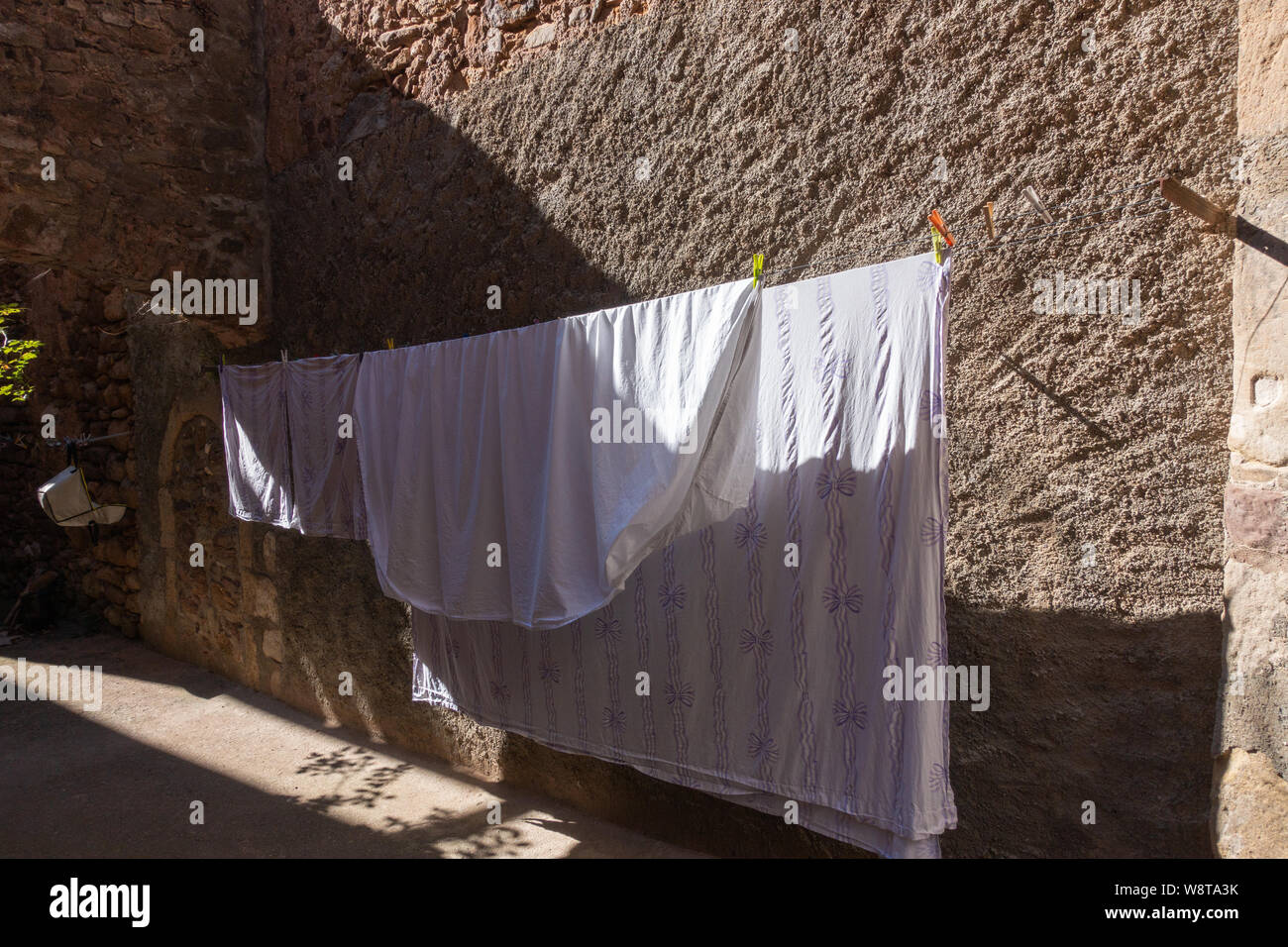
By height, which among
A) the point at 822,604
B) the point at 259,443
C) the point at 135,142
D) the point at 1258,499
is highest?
the point at 135,142

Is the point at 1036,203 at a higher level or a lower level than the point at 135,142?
lower

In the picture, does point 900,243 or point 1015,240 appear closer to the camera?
point 1015,240

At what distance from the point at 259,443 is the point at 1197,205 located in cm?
373

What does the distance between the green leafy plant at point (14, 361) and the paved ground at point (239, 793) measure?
245cm

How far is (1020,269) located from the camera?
2.01 m

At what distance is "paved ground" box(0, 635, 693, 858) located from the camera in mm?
3074

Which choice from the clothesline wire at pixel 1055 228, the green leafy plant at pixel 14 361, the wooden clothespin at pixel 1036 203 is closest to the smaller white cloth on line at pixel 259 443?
the clothesline wire at pixel 1055 228

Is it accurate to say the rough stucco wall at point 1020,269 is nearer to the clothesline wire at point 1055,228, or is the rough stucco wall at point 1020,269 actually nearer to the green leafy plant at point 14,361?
the clothesline wire at point 1055,228

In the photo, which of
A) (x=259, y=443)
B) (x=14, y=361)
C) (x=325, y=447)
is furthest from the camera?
(x=14, y=361)

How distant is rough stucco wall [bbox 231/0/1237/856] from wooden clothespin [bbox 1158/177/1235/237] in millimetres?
42

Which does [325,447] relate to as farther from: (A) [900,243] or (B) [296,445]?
(A) [900,243]

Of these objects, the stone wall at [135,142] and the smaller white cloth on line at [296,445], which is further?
the stone wall at [135,142]

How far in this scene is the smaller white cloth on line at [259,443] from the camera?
376 centimetres

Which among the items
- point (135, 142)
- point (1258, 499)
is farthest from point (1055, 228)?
point (135, 142)
